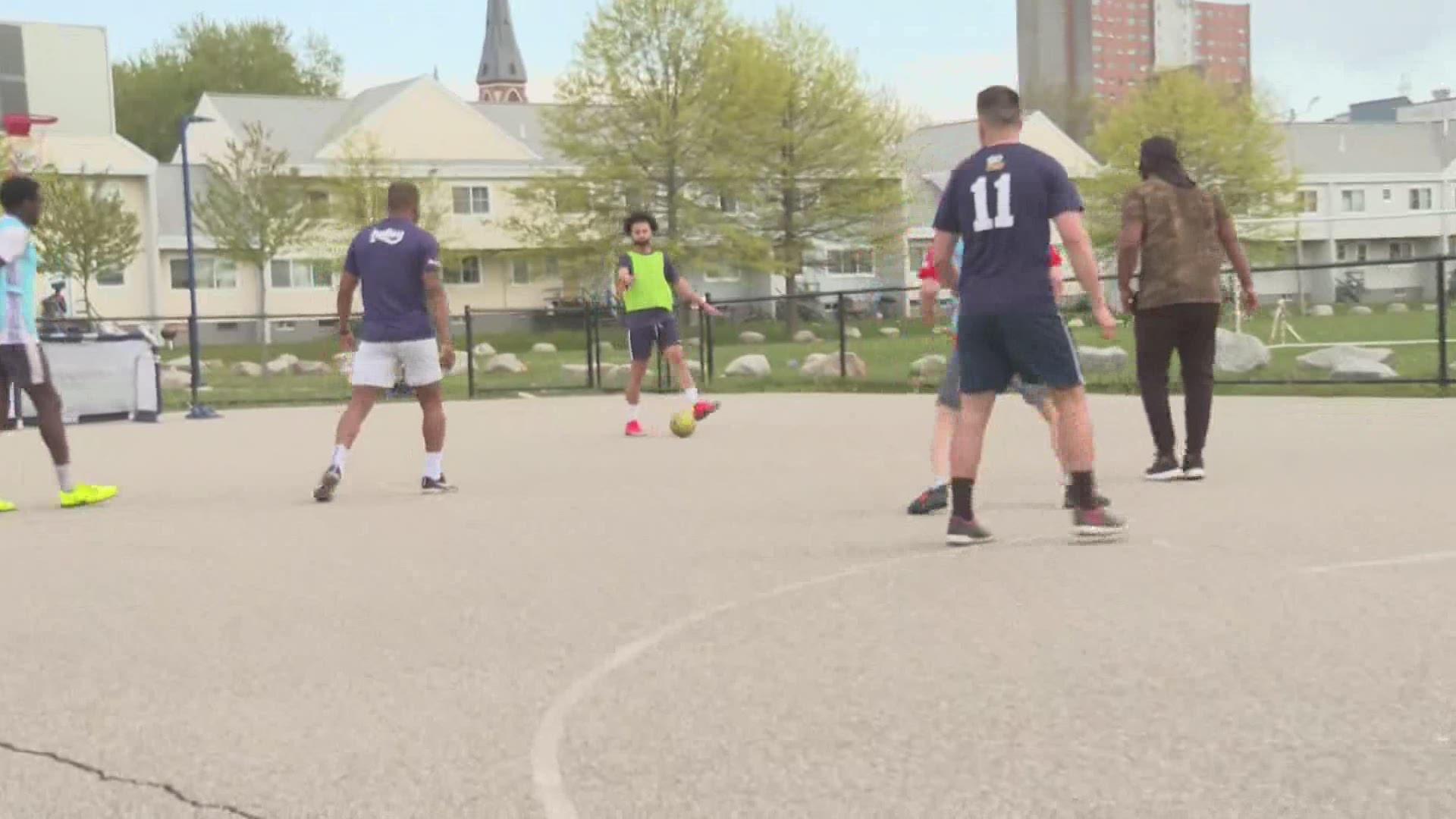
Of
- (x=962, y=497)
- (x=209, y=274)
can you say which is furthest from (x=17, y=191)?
(x=209, y=274)

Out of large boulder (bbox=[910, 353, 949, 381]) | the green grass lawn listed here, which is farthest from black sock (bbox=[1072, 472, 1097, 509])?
large boulder (bbox=[910, 353, 949, 381])

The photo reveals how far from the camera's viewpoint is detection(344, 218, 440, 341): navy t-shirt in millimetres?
11195

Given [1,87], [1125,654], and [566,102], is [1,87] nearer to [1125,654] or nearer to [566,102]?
[566,102]

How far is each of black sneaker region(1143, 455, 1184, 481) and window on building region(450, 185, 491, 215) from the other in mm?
61964

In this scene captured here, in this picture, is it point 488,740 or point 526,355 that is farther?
point 526,355

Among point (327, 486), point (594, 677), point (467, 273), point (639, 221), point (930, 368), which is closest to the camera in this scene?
point (594, 677)

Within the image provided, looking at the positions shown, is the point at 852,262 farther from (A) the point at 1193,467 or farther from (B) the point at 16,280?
(B) the point at 16,280

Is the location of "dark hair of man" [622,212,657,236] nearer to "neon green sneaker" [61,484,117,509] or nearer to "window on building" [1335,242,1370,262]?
"neon green sneaker" [61,484,117,509]

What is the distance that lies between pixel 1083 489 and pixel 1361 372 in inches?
488

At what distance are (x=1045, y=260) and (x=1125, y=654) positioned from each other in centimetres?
260

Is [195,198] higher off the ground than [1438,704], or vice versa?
[195,198]

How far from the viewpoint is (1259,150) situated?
64562mm

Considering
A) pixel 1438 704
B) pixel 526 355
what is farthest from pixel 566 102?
pixel 1438 704

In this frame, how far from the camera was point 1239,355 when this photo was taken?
852 inches
